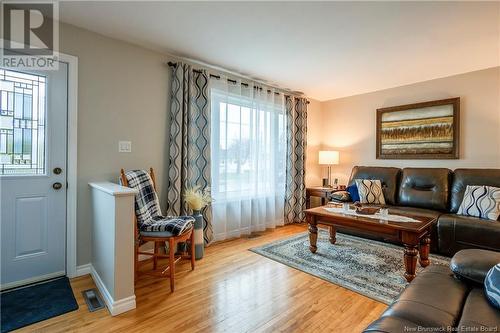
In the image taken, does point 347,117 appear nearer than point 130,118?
No

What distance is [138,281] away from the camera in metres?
2.29

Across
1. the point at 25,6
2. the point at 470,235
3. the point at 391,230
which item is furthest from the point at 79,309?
the point at 470,235

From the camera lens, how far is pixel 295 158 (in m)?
4.40

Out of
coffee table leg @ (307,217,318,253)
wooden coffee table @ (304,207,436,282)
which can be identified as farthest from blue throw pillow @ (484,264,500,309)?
coffee table leg @ (307,217,318,253)

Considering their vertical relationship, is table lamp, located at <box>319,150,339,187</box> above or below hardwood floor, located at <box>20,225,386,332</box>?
above

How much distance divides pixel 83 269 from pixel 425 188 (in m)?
4.31

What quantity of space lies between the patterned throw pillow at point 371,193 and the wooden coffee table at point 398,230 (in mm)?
1017

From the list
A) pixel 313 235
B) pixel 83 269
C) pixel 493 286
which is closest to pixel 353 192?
pixel 313 235

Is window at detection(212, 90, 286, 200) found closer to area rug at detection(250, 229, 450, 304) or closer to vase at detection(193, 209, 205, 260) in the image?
vase at detection(193, 209, 205, 260)

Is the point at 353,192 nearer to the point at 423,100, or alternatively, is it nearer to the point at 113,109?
the point at 423,100

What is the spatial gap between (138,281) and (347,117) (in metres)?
4.24

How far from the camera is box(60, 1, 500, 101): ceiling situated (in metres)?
2.05

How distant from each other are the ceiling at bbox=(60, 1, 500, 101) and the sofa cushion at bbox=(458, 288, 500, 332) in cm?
206

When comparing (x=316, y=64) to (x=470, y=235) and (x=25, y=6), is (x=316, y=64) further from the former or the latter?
(x=25, y=6)
